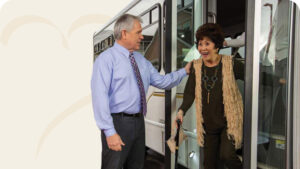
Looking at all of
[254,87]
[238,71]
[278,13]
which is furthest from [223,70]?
[278,13]

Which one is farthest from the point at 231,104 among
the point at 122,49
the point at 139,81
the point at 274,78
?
the point at 122,49

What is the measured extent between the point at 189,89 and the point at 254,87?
23.6 inches

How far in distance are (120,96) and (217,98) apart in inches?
30.3

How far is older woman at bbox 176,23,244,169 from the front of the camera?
6.22 ft

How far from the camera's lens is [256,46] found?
166 centimetres

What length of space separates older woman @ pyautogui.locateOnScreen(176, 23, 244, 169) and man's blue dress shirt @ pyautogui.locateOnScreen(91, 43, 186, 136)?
545 millimetres

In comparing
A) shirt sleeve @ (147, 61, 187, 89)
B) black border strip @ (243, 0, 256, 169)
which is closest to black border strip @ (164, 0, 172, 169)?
shirt sleeve @ (147, 61, 187, 89)

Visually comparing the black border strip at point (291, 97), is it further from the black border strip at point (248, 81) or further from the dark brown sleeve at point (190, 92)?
the dark brown sleeve at point (190, 92)

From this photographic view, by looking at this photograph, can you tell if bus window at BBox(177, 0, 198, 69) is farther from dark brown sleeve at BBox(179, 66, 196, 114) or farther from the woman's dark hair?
the woman's dark hair

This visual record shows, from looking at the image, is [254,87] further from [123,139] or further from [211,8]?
[211,8]

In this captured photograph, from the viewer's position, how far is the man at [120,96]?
1916 millimetres

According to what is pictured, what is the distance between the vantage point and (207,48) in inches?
75.0

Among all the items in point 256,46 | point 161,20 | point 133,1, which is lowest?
point 256,46

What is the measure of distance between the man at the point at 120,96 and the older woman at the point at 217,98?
20.0 inches
